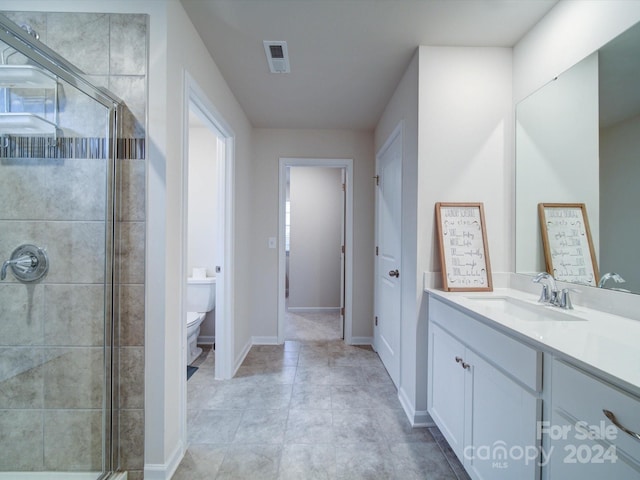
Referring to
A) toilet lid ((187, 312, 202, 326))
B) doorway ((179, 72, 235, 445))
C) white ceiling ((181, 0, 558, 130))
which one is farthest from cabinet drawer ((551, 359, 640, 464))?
toilet lid ((187, 312, 202, 326))

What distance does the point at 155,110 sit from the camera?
1.40 meters

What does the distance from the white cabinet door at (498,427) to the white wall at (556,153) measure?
77 cm

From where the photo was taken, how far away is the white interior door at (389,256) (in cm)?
228

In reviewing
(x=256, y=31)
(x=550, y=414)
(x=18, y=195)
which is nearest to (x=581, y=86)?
(x=550, y=414)

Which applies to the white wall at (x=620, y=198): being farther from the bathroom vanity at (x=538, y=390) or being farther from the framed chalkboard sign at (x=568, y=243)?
the bathroom vanity at (x=538, y=390)

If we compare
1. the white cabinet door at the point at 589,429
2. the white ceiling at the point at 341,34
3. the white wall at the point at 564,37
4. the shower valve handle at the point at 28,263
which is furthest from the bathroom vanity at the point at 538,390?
the shower valve handle at the point at 28,263

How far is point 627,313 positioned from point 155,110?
7.32ft

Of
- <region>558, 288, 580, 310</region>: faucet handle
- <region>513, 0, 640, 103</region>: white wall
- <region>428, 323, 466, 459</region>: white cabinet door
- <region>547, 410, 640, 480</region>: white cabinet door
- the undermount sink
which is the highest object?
<region>513, 0, 640, 103</region>: white wall

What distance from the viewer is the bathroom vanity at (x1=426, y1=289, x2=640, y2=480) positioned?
0.70m

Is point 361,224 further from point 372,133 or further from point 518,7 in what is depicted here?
point 518,7

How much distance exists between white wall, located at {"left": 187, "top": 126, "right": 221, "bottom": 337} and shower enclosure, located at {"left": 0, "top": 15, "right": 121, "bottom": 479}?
1.83 m

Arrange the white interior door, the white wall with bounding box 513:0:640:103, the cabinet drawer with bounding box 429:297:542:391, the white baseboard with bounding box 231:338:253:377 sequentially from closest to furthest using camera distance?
the cabinet drawer with bounding box 429:297:542:391, the white wall with bounding box 513:0:640:103, the white interior door, the white baseboard with bounding box 231:338:253:377

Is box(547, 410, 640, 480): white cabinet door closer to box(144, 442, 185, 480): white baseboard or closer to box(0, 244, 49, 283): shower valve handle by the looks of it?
box(144, 442, 185, 480): white baseboard

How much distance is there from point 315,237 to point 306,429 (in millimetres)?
3290
